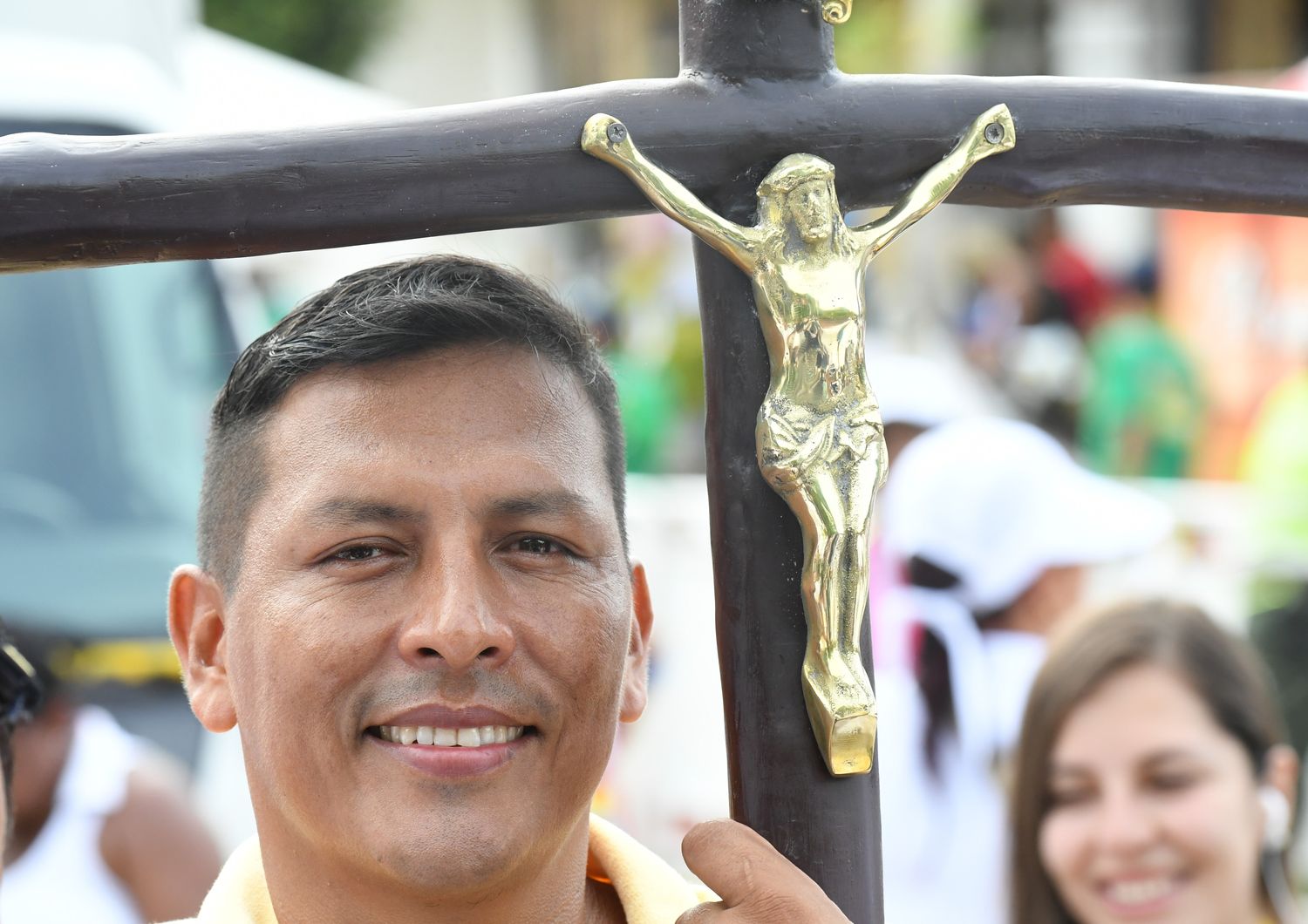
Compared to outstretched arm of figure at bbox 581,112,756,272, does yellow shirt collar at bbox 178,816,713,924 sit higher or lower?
lower

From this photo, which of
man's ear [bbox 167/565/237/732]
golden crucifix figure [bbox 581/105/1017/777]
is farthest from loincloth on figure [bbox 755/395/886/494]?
man's ear [bbox 167/565/237/732]

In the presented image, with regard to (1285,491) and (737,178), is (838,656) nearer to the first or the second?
(737,178)

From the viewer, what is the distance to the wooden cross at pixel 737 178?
1.65 meters

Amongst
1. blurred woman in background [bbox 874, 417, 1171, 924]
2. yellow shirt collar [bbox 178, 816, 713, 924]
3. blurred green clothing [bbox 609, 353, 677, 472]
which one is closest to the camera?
yellow shirt collar [bbox 178, 816, 713, 924]

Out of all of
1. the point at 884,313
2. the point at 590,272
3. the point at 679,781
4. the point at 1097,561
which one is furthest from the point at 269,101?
the point at 590,272

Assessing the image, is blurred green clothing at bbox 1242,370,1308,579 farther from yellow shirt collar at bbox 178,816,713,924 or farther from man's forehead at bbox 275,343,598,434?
man's forehead at bbox 275,343,598,434

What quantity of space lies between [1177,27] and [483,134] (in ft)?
55.8

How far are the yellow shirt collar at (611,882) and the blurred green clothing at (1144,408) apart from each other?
290 inches

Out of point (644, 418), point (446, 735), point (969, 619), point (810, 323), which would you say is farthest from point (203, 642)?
point (644, 418)

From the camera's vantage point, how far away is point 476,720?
1.75m

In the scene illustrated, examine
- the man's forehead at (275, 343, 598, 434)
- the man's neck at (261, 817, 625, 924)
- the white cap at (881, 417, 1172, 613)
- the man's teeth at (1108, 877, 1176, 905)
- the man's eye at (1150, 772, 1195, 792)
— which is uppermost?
the white cap at (881, 417, 1172, 613)

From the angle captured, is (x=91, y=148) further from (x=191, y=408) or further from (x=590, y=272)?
(x=590, y=272)

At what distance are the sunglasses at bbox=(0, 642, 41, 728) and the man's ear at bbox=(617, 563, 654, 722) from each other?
0.82 metres

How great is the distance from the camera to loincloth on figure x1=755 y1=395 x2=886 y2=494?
1715mm
